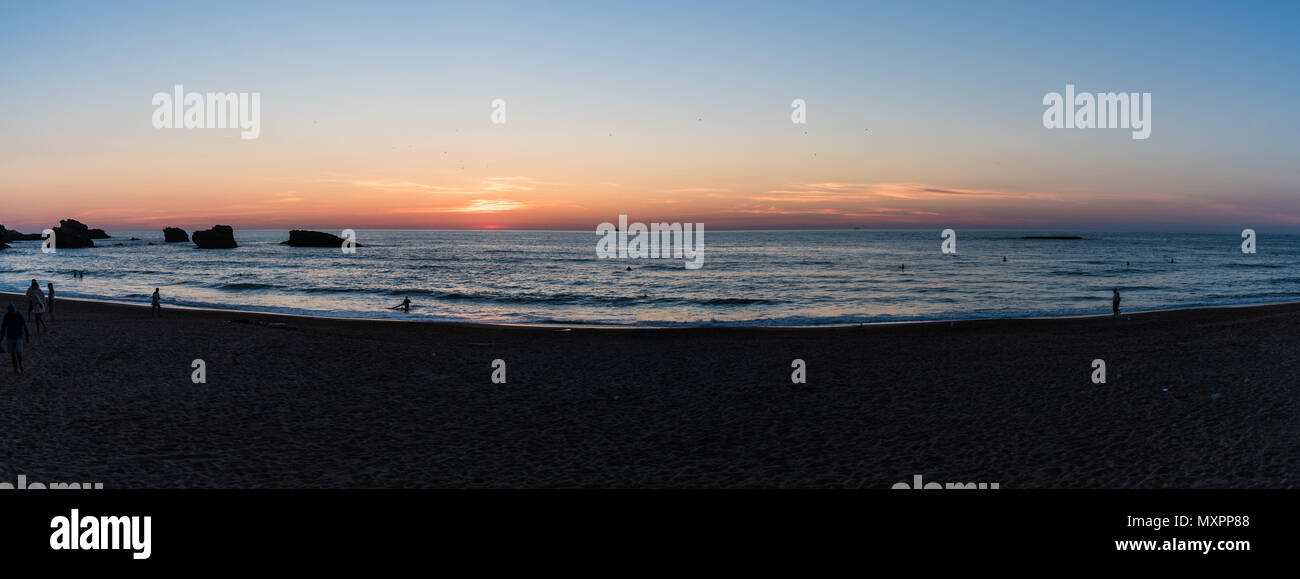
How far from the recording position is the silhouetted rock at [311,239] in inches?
5492

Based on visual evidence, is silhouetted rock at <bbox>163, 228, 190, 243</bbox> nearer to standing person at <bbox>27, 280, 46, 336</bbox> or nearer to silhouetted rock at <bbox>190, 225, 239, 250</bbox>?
silhouetted rock at <bbox>190, 225, 239, 250</bbox>

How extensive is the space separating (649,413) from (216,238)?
145949mm

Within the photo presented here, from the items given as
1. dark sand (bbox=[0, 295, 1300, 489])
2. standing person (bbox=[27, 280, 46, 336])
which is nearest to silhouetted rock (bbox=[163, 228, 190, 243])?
standing person (bbox=[27, 280, 46, 336])

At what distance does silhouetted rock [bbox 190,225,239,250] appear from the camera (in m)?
133

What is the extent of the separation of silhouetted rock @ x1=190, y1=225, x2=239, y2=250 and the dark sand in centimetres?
12757

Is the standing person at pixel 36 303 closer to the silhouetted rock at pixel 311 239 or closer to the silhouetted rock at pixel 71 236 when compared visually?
the silhouetted rock at pixel 311 239

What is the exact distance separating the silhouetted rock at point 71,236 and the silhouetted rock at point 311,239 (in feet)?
116

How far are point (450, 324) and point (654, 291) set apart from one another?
22604 mm

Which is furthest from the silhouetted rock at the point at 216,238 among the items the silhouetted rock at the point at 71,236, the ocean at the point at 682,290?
the ocean at the point at 682,290

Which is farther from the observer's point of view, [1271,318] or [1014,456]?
[1271,318]

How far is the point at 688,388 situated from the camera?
1554cm
